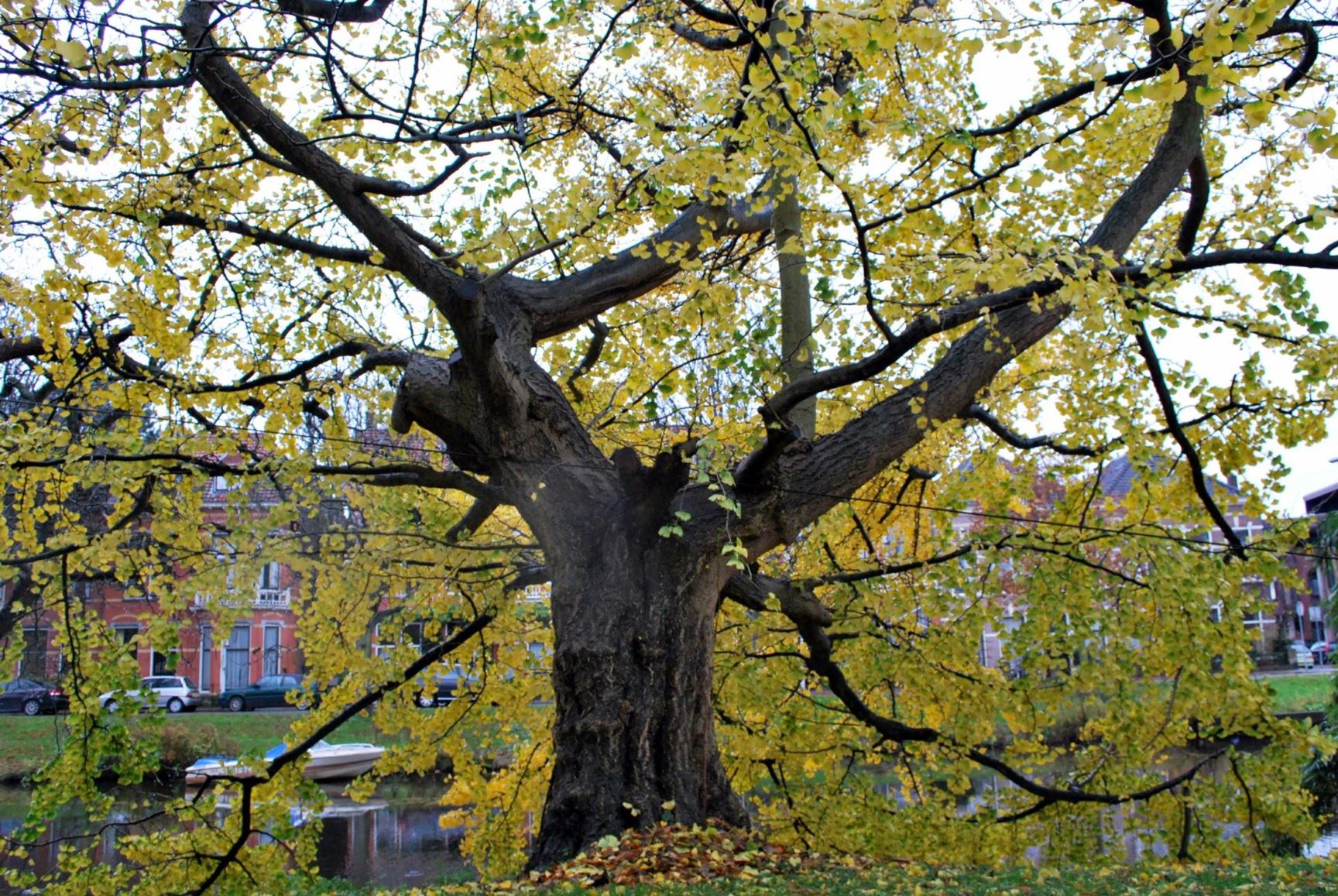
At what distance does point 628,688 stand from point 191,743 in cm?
1912

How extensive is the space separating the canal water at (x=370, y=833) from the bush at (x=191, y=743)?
58 centimetres

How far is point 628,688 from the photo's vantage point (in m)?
5.62

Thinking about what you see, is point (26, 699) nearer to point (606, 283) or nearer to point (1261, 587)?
point (606, 283)

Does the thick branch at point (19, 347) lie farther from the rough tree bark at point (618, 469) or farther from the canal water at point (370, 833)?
the canal water at point (370, 833)

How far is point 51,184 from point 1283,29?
6.91m

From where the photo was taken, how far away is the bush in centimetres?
2053

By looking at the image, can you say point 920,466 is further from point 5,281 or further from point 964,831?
point 5,281

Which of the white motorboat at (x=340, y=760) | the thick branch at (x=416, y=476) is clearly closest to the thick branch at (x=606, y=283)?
the thick branch at (x=416, y=476)

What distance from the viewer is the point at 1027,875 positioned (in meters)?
5.82

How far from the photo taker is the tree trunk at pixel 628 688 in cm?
545

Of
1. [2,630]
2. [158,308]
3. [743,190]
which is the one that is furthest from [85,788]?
[743,190]

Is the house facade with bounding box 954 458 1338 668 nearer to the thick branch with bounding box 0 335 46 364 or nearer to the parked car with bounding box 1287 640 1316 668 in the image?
the parked car with bounding box 1287 640 1316 668

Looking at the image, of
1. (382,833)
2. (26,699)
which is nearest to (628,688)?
(382,833)

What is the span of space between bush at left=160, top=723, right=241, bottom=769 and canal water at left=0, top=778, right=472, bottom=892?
58 centimetres
